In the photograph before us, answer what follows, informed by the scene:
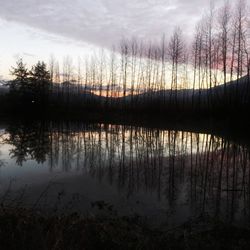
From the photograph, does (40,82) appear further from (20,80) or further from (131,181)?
(131,181)

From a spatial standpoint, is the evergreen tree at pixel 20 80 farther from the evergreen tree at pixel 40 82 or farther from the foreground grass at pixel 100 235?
the foreground grass at pixel 100 235

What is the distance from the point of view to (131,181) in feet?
34.1

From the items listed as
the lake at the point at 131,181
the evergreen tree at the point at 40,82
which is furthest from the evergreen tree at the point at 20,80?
the lake at the point at 131,181

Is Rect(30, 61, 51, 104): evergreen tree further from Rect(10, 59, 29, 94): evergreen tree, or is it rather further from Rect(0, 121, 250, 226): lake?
Rect(0, 121, 250, 226): lake

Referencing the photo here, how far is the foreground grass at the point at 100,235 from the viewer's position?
463cm

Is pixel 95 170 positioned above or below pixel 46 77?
below

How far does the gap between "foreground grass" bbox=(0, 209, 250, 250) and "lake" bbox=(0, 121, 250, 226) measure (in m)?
1.10

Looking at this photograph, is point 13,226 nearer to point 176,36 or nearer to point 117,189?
point 117,189

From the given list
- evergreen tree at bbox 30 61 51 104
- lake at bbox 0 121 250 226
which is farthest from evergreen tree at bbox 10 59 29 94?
lake at bbox 0 121 250 226

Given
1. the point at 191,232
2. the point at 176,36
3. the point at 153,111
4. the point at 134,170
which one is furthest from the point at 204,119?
the point at 191,232

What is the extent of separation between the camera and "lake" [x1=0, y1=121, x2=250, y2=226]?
24.9 feet

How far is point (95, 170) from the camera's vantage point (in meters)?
12.1

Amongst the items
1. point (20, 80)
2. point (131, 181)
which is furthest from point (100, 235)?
point (20, 80)

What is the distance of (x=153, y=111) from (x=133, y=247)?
4063 cm
